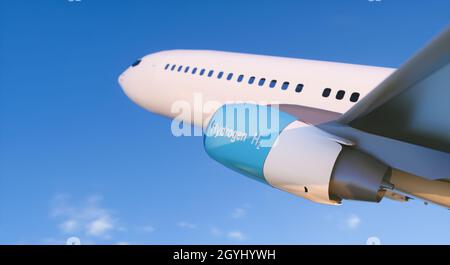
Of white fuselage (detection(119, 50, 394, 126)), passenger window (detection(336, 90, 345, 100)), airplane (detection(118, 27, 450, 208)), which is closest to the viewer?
airplane (detection(118, 27, 450, 208))

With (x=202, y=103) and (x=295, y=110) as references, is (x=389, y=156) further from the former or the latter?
(x=202, y=103)

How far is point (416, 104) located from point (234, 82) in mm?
5832

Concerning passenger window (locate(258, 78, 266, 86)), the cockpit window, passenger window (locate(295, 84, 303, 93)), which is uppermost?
the cockpit window

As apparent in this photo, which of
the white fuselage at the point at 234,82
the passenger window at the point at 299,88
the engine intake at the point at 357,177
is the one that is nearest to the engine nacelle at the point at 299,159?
the engine intake at the point at 357,177

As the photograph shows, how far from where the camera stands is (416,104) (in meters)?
4.40

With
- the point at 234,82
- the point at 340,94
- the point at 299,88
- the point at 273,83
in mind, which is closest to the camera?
the point at 340,94

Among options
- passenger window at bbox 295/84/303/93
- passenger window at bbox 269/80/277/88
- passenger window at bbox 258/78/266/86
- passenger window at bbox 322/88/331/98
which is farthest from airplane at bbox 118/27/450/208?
passenger window at bbox 258/78/266/86

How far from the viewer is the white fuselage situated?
7.73 m

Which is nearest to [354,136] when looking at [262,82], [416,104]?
[416,104]

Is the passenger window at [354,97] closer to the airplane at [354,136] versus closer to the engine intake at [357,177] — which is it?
the airplane at [354,136]

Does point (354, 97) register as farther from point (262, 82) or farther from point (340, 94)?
point (262, 82)

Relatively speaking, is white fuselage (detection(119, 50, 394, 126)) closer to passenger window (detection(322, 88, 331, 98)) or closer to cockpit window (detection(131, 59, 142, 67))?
passenger window (detection(322, 88, 331, 98))

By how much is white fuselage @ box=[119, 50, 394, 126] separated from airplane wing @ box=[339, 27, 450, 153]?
Result: 8.12ft

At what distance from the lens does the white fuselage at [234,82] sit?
7730 millimetres
